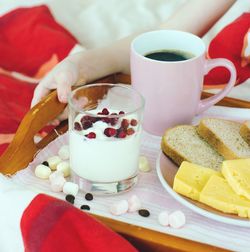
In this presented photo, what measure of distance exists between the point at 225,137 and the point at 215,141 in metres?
0.02

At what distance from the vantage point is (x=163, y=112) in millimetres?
836

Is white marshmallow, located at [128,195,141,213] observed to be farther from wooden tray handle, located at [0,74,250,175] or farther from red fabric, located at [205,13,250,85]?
red fabric, located at [205,13,250,85]

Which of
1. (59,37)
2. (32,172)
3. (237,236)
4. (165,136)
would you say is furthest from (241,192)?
(59,37)

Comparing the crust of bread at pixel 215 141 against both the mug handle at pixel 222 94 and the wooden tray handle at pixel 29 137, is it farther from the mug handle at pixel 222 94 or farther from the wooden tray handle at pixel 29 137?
the wooden tray handle at pixel 29 137

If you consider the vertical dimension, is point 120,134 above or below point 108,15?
above

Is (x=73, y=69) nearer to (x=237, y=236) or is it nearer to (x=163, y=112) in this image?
(x=163, y=112)

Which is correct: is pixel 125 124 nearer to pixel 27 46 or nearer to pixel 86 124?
pixel 86 124

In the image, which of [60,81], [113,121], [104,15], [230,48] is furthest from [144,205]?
[104,15]

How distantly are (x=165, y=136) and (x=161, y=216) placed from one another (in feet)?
0.44

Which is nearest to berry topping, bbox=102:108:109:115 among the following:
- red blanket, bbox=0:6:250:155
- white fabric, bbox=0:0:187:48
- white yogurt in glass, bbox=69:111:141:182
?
white yogurt in glass, bbox=69:111:141:182

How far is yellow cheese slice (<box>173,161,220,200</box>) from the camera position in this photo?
67 centimetres

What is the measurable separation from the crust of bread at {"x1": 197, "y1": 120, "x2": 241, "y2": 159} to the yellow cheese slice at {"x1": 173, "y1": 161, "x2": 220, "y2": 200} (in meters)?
0.06

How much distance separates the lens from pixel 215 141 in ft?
2.51

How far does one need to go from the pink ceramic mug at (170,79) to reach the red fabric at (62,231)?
0.24 metres
